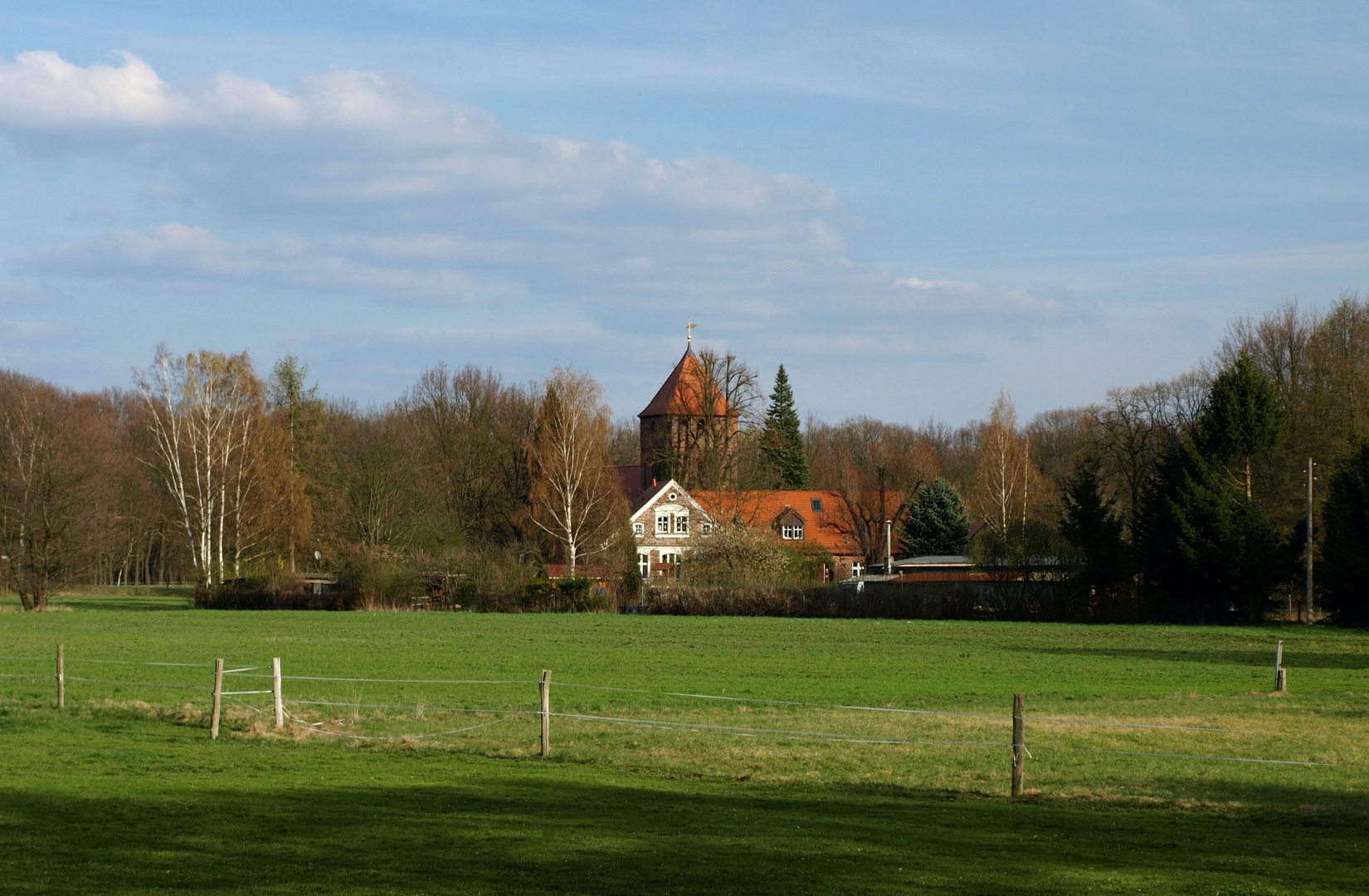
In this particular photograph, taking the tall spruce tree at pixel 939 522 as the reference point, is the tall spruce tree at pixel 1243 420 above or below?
above

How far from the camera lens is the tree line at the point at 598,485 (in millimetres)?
55156

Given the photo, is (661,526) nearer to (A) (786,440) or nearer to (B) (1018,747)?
(A) (786,440)

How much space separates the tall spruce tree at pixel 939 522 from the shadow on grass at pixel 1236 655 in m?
41.2

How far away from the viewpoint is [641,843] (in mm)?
10047

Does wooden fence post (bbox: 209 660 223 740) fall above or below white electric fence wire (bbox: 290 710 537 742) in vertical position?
above

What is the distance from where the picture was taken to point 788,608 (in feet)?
195

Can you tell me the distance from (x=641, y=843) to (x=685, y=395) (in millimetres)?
76883

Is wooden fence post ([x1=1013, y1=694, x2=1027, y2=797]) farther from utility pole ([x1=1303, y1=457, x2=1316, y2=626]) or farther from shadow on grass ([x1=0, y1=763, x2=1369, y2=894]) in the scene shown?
utility pole ([x1=1303, y1=457, x2=1316, y2=626])

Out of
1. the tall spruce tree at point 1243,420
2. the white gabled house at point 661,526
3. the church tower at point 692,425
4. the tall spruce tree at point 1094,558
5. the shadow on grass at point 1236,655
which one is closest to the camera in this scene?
the shadow on grass at point 1236,655

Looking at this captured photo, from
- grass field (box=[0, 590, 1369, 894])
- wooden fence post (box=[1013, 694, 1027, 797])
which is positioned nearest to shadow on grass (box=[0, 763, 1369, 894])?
grass field (box=[0, 590, 1369, 894])

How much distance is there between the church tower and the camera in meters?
79.1

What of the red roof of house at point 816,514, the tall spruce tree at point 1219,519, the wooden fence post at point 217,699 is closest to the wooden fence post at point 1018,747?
the wooden fence post at point 217,699

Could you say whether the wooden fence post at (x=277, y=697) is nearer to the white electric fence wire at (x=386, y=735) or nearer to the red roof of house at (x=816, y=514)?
the white electric fence wire at (x=386, y=735)

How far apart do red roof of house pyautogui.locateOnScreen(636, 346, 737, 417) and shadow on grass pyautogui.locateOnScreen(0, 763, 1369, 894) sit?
2634 inches
